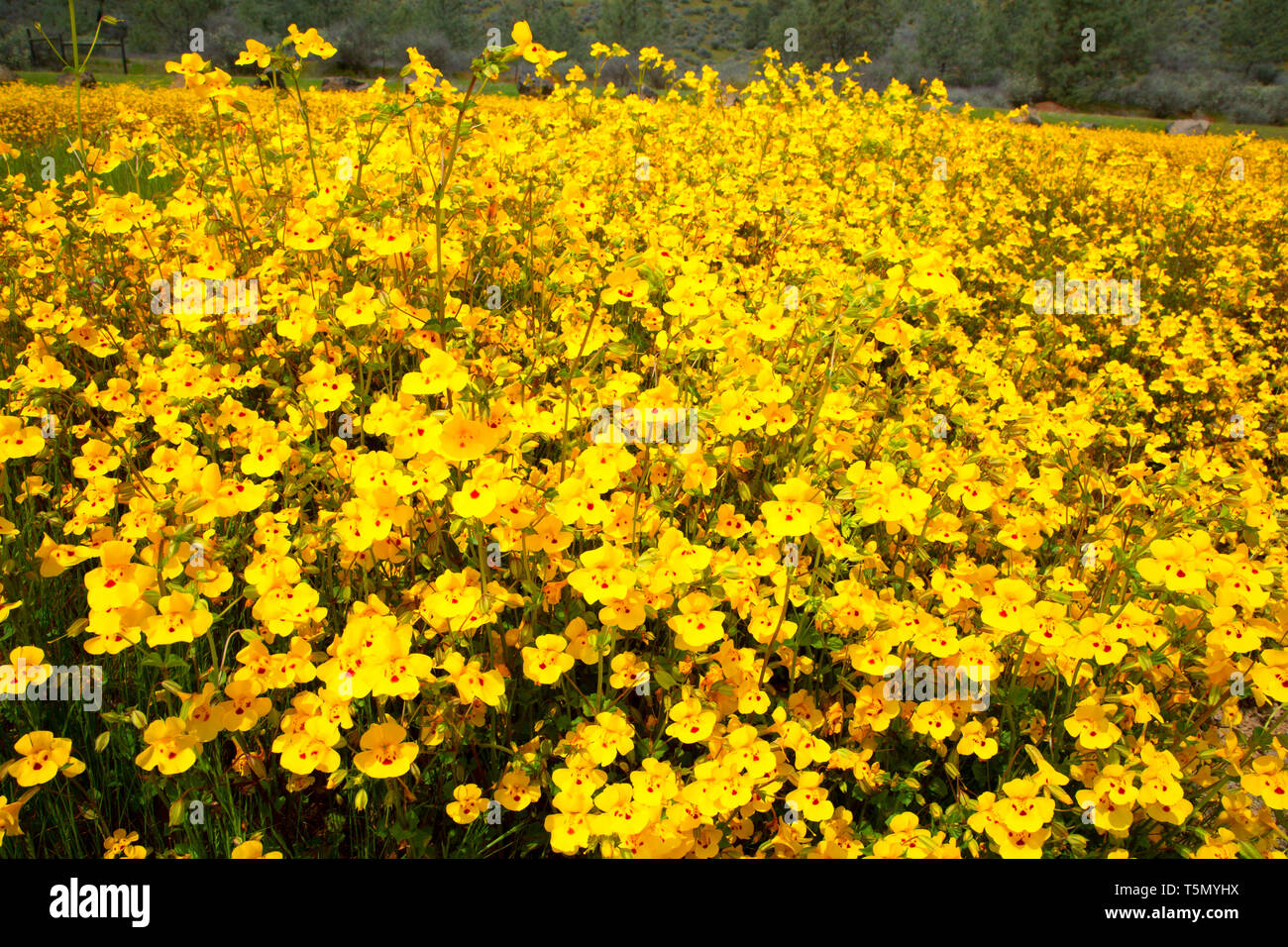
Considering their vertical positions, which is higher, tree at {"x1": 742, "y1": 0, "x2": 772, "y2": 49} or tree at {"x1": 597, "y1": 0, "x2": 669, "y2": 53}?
tree at {"x1": 742, "y1": 0, "x2": 772, "y2": 49}

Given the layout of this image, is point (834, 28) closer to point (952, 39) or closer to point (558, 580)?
point (952, 39)

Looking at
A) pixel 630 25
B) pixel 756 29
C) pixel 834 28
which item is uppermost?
pixel 756 29

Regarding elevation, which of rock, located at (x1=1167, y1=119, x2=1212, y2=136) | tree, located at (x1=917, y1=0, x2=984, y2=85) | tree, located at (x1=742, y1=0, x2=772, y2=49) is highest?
tree, located at (x1=742, y1=0, x2=772, y2=49)

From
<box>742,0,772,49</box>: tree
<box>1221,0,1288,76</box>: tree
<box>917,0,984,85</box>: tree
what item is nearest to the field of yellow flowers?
<box>917,0,984,85</box>: tree

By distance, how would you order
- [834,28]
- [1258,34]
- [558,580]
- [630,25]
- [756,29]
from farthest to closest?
[756,29] → [1258,34] → [630,25] → [834,28] → [558,580]

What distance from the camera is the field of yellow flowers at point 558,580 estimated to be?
2072mm

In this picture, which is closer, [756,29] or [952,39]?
[952,39]

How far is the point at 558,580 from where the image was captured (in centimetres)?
262

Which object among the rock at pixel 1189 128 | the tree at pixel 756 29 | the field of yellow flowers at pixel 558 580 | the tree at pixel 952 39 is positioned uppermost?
the tree at pixel 756 29

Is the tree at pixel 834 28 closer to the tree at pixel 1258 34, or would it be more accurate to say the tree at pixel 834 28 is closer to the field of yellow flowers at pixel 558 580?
the tree at pixel 1258 34

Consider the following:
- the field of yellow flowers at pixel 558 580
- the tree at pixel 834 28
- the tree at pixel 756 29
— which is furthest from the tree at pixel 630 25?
A: the field of yellow flowers at pixel 558 580

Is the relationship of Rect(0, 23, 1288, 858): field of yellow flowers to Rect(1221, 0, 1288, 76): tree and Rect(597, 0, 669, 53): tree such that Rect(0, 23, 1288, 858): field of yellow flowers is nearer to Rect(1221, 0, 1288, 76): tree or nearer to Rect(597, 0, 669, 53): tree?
Rect(597, 0, 669, 53): tree

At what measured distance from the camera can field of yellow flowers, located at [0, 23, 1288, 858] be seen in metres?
2.07

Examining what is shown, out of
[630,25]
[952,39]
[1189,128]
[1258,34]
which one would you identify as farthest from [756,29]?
[1189,128]
